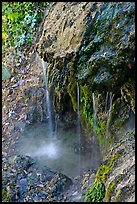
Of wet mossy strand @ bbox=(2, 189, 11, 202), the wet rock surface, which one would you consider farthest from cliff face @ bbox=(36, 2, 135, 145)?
wet mossy strand @ bbox=(2, 189, 11, 202)

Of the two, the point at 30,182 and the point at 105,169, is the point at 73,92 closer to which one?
the point at 30,182

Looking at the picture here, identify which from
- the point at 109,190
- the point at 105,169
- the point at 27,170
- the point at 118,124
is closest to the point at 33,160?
the point at 27,170

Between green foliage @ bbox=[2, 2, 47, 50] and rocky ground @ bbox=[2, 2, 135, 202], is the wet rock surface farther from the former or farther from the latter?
green foliage @ bbox=[2, 2, 47, 50]

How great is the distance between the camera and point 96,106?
226 inches

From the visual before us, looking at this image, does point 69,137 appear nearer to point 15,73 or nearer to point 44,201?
point 44,201

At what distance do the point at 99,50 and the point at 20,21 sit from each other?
6114 mm

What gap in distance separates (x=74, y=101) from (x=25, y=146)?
1.73m

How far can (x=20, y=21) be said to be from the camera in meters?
9.62

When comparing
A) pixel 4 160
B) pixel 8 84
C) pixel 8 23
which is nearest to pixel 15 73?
pixel 8 84

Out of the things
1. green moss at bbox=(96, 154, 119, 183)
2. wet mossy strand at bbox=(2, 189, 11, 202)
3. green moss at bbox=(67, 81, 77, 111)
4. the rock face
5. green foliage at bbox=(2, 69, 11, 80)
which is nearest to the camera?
the rock face

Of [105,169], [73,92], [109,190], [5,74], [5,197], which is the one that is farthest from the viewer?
[5,74]

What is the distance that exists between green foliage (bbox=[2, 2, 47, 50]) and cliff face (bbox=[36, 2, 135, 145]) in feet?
11.6

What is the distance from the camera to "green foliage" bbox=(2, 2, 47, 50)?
30.1 feet

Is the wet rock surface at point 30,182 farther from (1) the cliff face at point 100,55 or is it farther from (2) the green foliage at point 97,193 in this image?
(1) the cliff face at point 100,55
